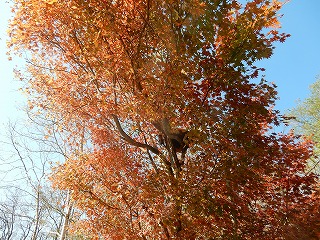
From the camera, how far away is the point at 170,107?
5.58 m

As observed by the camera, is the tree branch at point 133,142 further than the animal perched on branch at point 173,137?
Yes

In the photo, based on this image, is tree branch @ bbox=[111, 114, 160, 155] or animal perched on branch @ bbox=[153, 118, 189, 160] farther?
tree branch @ bbox=[111, 114, 160, 155]

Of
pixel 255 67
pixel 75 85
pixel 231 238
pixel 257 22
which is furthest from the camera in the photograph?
pixel 75 85

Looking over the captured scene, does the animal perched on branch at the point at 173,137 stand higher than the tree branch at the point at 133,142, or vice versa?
the tree branch at the point at 133,142

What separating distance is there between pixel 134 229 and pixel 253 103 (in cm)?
361

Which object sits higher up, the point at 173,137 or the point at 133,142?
the point at 133,142

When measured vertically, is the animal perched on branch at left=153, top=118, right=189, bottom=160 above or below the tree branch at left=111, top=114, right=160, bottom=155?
below

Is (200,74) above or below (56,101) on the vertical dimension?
below

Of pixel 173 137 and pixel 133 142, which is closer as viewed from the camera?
pixel 173 137

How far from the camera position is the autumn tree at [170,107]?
534 cm

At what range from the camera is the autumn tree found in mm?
5344

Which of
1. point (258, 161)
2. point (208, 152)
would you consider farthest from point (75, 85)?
point (258, 161)

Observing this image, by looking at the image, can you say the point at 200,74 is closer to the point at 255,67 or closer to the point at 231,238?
the point at 255,67

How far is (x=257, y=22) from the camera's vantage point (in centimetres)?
570
